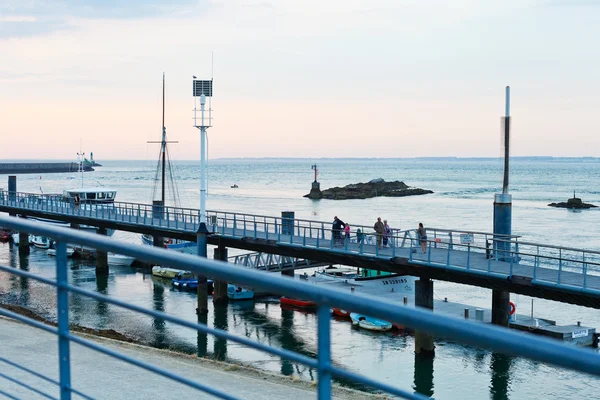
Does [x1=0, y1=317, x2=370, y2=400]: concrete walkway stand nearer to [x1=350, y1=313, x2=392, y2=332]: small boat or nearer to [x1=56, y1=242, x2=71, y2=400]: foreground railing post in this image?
[x1=56, y1=242, x2=71, y2=400]: foreground railing post

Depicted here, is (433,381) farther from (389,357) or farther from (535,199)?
(535,199)

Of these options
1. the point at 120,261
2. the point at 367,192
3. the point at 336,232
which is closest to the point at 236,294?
the point at 336,232

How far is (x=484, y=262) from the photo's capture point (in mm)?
26109

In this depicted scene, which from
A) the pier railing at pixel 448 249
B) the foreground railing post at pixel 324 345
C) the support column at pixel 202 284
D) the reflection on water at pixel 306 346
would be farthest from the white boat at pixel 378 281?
the foreground railing post at pixel 324 345

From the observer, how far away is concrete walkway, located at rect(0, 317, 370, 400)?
7.56m

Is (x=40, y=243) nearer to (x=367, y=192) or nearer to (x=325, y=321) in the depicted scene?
(x=325, y=321)

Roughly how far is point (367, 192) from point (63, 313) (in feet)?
427

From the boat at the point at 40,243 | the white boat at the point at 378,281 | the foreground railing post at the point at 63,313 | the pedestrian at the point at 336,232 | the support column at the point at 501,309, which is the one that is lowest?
the boat at the point at 40,243

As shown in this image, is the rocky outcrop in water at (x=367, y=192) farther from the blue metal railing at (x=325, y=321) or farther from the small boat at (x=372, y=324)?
the blue metal railing at (x=325, y=321)

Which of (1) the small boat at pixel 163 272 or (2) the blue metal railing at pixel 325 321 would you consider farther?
(1) the small boat at pixel 163 272

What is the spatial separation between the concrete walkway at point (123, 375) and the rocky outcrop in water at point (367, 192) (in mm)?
113859

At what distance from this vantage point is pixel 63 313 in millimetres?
3348

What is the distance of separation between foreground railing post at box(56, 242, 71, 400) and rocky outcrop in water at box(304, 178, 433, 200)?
121227 millimetres

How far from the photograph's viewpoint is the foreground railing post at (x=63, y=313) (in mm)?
3230
